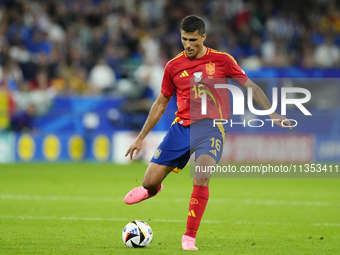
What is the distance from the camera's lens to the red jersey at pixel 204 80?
17.9 feet

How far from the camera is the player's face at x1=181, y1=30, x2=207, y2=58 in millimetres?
5305

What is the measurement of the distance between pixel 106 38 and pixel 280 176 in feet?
23.9

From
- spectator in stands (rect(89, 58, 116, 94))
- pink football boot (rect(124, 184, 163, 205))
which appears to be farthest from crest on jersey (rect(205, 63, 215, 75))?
spectator in stands (rect(89, 58, 116, 94))

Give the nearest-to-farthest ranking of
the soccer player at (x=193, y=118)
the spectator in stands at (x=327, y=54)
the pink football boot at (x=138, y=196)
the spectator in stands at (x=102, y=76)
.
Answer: the soccer player at (x=193, y=118), the pink football boot at (x=138, y=196), the spectator in stands at (x=102, y=76), the spectator in stands at (x=327, y=54)

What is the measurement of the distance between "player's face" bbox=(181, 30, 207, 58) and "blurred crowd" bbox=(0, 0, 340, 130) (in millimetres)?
9496

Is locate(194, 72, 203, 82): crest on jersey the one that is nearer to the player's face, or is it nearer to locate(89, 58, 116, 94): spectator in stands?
the player's face

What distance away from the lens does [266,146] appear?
14328mm

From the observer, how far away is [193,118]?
5.49 meters

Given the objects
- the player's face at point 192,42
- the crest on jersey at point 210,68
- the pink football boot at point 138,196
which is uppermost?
the player's face at point 192,42

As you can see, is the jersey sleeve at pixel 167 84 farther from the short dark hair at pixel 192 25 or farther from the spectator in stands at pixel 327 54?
the spectator in stands at pixel 327 54

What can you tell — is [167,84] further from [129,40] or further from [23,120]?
[129,40]

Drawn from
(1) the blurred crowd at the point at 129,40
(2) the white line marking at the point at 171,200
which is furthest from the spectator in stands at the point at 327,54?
(2) the white line marking at the point at 171,200

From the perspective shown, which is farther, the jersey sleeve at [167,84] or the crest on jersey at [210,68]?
the jersey sleeve at [167,84]

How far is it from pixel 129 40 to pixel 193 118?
1217 centimetres
